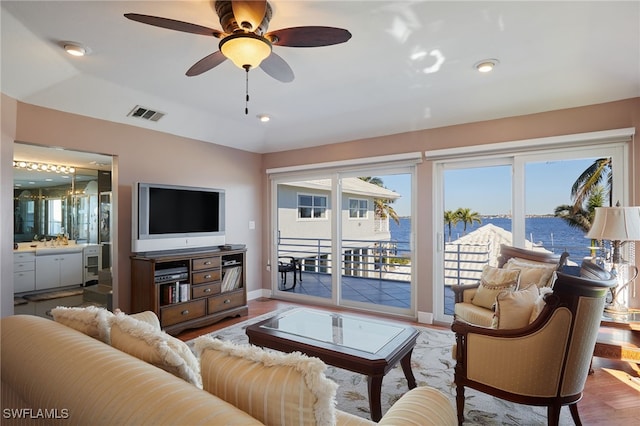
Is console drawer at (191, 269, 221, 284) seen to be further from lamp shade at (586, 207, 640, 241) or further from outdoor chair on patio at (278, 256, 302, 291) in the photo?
lamp shade at (586, 207, 640, 241)

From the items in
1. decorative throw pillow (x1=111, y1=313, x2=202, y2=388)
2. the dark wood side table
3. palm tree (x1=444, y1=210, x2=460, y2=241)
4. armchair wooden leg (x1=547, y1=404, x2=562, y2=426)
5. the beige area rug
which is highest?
palm tree (x1=444, y1=210, x2=460, y2=241)

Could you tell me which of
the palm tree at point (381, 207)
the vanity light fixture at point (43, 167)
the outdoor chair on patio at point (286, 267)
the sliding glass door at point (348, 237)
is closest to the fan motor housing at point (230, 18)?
the sliding glass door at point (348, 237)

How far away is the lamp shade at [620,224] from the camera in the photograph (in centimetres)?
251

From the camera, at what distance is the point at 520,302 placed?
1.91 meters

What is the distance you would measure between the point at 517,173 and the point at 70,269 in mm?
7085

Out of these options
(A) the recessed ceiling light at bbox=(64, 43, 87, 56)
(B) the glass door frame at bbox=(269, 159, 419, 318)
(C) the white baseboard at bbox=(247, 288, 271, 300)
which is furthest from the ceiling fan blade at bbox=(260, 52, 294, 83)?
(C) the white baseboard at bbox=(247, 288, 271, 300)

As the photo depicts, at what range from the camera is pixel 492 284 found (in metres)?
2.95

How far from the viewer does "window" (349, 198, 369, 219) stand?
15.6 feet

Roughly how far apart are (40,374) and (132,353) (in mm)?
267

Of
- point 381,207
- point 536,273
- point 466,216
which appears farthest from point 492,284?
point 381,207

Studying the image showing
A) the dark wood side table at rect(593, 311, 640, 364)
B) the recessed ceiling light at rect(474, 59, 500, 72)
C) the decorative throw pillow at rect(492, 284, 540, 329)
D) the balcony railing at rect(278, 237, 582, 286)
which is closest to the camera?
the decorative throw pillow at rect(492, 284, 540, 329)

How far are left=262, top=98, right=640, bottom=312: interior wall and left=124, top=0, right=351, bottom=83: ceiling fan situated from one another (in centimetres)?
247

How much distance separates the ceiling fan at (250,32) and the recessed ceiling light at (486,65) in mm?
1520

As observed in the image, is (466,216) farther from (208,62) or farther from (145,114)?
(145,114)
